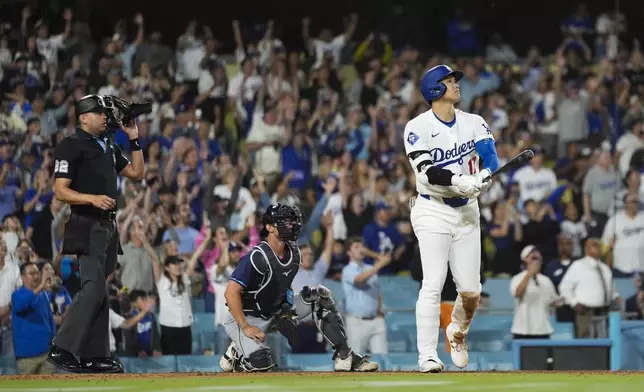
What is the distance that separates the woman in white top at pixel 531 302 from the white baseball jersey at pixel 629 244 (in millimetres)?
1319

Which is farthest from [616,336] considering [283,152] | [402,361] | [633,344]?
[283,152]

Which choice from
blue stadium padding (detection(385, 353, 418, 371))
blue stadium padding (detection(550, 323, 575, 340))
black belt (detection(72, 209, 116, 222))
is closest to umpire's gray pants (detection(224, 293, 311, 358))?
black belt (detection(72, 209, 116, 222))

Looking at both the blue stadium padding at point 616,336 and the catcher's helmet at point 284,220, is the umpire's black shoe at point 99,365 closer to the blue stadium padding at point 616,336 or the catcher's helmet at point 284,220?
the catcher's helmet at point 284,220

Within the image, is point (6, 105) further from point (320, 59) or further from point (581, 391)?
point (581, 391)

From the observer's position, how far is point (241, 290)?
24.5ft

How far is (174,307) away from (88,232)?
394 centimetres

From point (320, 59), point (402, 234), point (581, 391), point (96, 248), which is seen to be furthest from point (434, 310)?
point (320, 59)

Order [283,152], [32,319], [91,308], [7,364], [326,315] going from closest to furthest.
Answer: [91,308]
[326,315]
[32,319]
[7,364]
[283,152]

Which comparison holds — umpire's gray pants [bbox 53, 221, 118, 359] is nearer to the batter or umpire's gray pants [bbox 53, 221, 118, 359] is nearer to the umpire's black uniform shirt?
the umpire's black uniform shirt

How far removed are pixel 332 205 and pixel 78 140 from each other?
570cm

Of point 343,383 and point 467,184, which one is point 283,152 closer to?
point 467,184

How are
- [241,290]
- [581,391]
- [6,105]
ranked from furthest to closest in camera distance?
[6,105] < [241,290] < [581,391]

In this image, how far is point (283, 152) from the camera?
1362cm

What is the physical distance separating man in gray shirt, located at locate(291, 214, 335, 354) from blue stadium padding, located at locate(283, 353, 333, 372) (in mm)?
60
